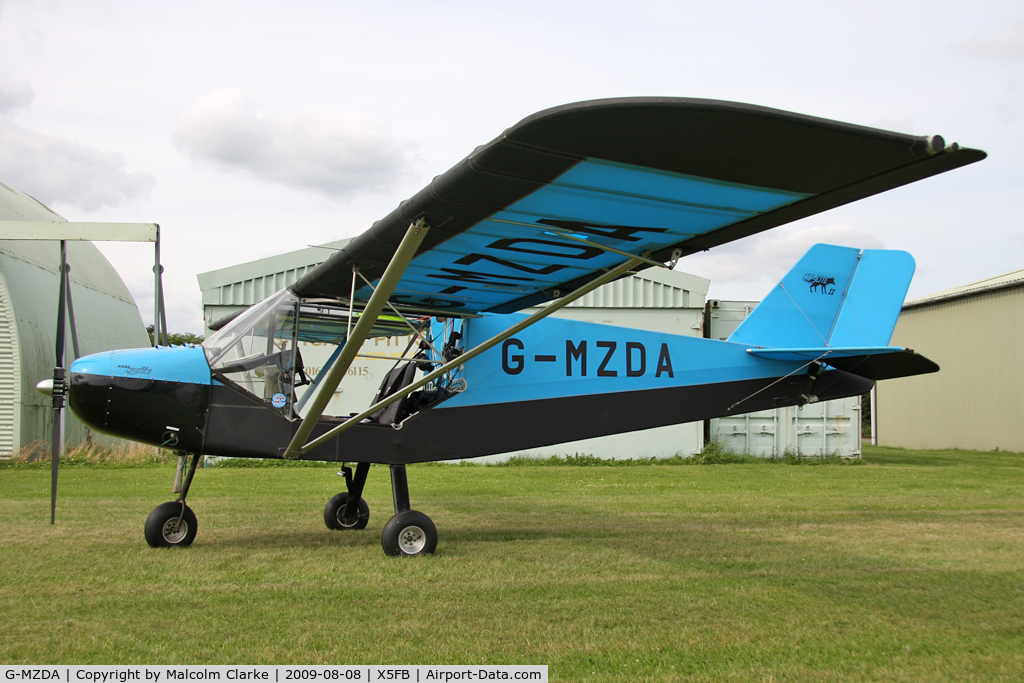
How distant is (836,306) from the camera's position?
765 cm

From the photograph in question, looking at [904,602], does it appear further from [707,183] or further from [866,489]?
[866,489]

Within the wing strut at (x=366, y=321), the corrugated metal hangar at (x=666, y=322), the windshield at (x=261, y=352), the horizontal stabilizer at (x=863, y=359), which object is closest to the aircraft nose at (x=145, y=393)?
the windshield at (x=261, y=352)

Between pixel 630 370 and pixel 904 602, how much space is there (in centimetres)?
312

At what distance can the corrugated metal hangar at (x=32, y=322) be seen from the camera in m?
14.2

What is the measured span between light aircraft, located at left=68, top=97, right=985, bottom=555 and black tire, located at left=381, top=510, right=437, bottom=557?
0.02 meters

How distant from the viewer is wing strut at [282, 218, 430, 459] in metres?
4.34

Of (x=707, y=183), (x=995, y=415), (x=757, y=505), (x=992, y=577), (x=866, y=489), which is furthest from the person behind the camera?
(x=995, y=415)

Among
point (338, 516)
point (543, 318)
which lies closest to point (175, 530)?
point (338, 516)

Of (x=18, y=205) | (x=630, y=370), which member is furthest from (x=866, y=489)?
(x=18, y=205)

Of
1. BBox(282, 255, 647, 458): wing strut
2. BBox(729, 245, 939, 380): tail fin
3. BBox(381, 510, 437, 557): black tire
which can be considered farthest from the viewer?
BBox(729, 245, 939, 380): tail fin

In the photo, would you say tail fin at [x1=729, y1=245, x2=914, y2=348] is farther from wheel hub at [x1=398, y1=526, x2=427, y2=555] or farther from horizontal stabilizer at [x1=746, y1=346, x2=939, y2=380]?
wheel hub at [x1=398, y1=526, x2=427, y2=555]

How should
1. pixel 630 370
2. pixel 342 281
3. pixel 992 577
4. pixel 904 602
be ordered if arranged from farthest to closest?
1. pixel 630 370
2. pixel 342 281
3. pixel 992 577
4. pixel 904 602

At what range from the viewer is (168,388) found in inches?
216
